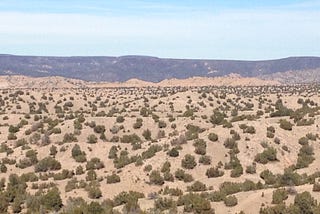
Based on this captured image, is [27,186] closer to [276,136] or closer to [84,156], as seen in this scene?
[84,156]

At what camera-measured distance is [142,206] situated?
97.4 feet

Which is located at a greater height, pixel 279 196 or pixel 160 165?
pixel 279 196

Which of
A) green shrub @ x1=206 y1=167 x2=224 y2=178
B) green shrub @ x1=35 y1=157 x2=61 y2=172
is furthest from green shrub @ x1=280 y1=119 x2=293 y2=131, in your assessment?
green shrub @ x1=35 y1=157 x2=61 y2=172

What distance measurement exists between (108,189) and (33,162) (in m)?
12.2

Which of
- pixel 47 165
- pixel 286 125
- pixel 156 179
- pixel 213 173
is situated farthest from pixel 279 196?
pixel 47 165

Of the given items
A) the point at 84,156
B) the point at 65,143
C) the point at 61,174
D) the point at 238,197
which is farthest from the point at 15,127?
the point at 238,197

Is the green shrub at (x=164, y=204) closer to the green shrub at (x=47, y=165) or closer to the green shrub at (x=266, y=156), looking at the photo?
the green shrub at (x=266, y=156)

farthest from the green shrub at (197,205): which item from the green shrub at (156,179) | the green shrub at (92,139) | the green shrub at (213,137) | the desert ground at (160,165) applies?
the green shrub at (92,139)

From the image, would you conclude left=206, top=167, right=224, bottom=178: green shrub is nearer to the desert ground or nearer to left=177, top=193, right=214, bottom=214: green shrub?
the desert ground

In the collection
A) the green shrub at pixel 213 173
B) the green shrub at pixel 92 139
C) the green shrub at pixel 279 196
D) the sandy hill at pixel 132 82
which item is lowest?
the sandy hill at pixel 132 82

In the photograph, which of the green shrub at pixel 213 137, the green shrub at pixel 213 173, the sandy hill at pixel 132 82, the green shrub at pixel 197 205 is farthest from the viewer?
the sandy hill at pixel 132 82

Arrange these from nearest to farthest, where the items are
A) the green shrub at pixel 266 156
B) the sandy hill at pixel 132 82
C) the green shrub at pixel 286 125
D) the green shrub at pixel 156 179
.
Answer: the green shrub at pixel 156 179 → the green shrub at pixel 266 156 → the green shrub at pixel 286 125 → the sandy hill at pixel 132 82

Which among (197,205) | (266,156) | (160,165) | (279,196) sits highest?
(279,196)

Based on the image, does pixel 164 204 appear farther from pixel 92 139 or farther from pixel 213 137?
pixel 92 139
